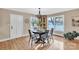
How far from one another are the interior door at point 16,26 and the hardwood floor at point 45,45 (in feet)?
0.50

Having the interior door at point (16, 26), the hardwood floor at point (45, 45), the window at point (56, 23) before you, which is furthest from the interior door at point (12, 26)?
the window at point (56, 23)

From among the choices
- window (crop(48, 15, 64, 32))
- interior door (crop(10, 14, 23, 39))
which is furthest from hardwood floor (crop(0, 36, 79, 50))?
window (crop(48, 15, 64, 32))

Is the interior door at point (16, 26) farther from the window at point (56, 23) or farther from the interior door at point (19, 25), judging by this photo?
the window at point (56, 23)

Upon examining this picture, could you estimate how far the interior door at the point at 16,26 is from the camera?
8.96 feet

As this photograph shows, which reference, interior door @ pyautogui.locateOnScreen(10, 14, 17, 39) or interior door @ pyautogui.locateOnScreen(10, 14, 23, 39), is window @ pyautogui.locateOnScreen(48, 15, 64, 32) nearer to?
interior door @ pyautogui.locateOnScreen(10, 14, 23, 39)

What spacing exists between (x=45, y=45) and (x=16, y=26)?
0.95m

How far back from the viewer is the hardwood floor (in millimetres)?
2639

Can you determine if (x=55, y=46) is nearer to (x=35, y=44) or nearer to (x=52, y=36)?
(x=52, y=36)

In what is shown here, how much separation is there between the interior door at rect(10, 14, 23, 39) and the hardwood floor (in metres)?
0.15

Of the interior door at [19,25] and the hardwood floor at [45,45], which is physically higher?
the interior door at [19,25]

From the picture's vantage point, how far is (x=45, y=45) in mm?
2754
